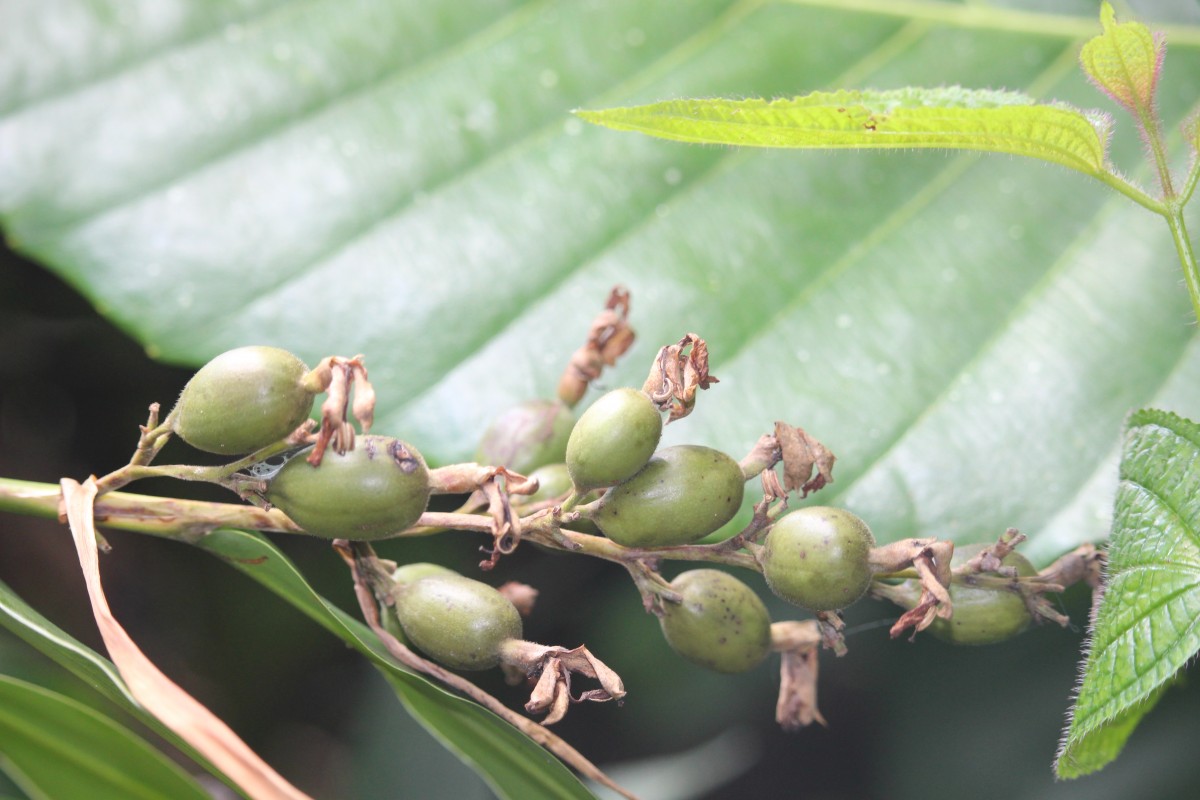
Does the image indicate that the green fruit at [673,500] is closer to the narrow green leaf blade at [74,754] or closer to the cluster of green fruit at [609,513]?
the cluster of green fruit at [609,513]

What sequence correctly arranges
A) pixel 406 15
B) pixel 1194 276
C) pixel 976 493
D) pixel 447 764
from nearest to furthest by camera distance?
pixel 1194 276 < pixel 976 493 < pixel 406 15 < pixel 447 764

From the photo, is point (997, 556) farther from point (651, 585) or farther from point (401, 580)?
point (401, 580)

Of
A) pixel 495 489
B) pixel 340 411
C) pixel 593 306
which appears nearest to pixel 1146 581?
pixel 495 489

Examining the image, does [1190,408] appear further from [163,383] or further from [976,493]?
[163,383]

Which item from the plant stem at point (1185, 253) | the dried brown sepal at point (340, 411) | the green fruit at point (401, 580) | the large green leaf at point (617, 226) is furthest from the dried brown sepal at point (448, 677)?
the plant stem at point (1185, 253)

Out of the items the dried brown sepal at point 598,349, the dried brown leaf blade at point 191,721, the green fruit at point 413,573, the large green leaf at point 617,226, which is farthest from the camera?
the large green leaf at point 617,226

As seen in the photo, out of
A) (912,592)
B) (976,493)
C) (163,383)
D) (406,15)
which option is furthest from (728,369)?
(163,383)

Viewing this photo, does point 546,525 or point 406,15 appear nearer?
point 546,525

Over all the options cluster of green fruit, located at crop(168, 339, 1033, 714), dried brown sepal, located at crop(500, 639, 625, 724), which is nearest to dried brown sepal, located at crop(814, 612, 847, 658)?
cluster of green fruit, located at crop(168, 339, 1033, 714)
